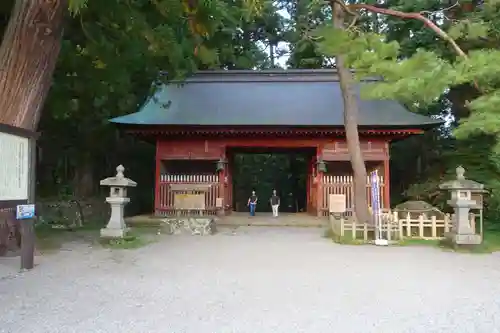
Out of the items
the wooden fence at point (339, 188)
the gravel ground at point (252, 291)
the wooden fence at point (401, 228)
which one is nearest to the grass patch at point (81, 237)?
the gravel ground at point (252, 291)

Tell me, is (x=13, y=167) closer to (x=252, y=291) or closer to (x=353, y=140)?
(x=252, y=291)

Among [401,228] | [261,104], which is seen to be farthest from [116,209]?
[261,104]

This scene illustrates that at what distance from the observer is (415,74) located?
6645 mm

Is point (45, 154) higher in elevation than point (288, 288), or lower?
higher

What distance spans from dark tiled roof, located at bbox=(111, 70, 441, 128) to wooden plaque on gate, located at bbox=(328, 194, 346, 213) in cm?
245

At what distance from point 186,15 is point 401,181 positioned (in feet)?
51.7

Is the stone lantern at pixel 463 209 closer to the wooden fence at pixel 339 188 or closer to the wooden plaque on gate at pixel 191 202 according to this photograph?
the wooden fence at pixel 339 188

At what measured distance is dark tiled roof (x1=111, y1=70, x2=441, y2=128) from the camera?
1563 cm

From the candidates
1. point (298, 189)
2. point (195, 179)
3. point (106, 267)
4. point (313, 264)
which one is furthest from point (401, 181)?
point (106, 267)

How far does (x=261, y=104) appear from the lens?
17.9 m

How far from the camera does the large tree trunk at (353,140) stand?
441 inches

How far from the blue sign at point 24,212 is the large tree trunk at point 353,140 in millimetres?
7354

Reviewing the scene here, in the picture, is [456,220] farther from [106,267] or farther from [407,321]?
[106,267]

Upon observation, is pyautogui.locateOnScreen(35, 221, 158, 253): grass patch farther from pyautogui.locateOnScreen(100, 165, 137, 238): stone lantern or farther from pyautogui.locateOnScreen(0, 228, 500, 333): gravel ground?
pyautogui.locateOnScreen(0, 228, 500, 333): gravel ground
